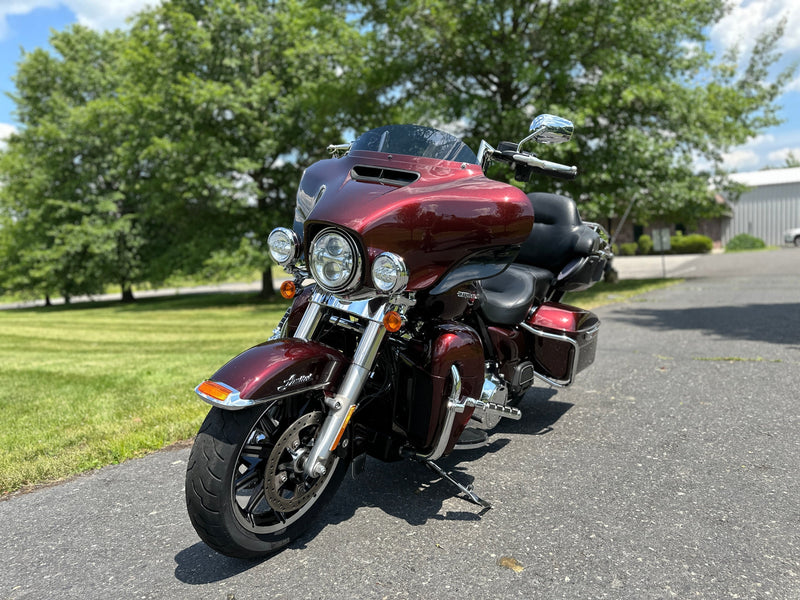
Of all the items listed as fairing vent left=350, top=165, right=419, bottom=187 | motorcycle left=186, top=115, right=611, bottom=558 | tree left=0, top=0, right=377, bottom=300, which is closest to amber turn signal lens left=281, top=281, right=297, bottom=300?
motorcycle left=186, top=115, right=611, bottom=558

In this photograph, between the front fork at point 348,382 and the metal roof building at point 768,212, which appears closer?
the front fork at point 348,382

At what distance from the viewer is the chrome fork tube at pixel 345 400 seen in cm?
263

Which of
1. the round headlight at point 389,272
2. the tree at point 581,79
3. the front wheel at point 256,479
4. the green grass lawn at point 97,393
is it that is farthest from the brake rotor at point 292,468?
the tree at point 581,79

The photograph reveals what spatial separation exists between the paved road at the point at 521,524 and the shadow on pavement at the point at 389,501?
0.04 ft

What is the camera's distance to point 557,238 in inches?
182

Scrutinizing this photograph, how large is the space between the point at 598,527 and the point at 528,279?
5.65ft

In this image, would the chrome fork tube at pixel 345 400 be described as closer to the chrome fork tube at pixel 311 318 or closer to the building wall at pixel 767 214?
the chrome fork tube at pixel 311 318

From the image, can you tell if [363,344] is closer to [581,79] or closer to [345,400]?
[345,400]

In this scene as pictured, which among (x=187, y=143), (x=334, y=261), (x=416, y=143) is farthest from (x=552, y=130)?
(x=187, y=143)

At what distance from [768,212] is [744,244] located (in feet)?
27.3

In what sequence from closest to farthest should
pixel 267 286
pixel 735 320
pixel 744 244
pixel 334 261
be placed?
pixel 334 261, pixel 735 320, pixel 267 286, pixel 744 244

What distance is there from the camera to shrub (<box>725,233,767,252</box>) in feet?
148

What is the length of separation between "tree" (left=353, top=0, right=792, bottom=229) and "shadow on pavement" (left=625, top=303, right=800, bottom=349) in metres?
5.62

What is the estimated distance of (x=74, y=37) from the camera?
29859 mm
